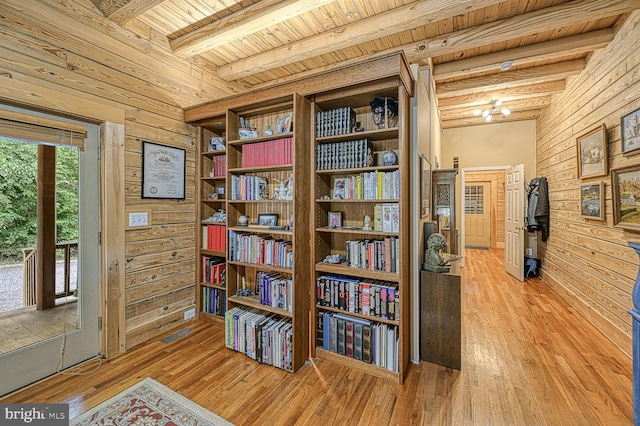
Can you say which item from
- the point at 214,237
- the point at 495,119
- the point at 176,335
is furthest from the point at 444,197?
the point at 176,335

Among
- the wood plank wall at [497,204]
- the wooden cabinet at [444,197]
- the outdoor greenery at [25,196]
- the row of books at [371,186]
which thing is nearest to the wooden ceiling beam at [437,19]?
the row of books at [371,186]

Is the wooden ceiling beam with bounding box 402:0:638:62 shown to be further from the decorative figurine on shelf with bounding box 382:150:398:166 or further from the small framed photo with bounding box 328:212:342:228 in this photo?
the small framed photo with bounding box 328:212:342:228

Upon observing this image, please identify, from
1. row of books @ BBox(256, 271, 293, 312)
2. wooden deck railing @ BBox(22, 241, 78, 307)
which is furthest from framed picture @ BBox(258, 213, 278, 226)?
wooden deck railing @ BBox(22, 241, 78, 307)

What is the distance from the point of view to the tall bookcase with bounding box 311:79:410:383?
2023 mm

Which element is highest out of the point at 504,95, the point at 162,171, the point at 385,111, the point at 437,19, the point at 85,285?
the point at 504,95

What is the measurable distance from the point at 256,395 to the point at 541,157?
19.5ft

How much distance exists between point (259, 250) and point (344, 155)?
118 centimetres

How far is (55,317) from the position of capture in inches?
81.7

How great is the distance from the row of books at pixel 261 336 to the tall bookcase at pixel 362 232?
0.29 metres

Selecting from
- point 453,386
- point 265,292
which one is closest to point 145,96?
point 265,292

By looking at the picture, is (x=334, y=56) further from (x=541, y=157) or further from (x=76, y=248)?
(x=541, y=157)

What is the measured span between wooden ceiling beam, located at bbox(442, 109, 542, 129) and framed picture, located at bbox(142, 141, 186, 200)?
5164mm

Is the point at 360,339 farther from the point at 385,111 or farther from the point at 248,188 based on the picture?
the point at 385,111

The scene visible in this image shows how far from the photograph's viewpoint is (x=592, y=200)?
119 inches
